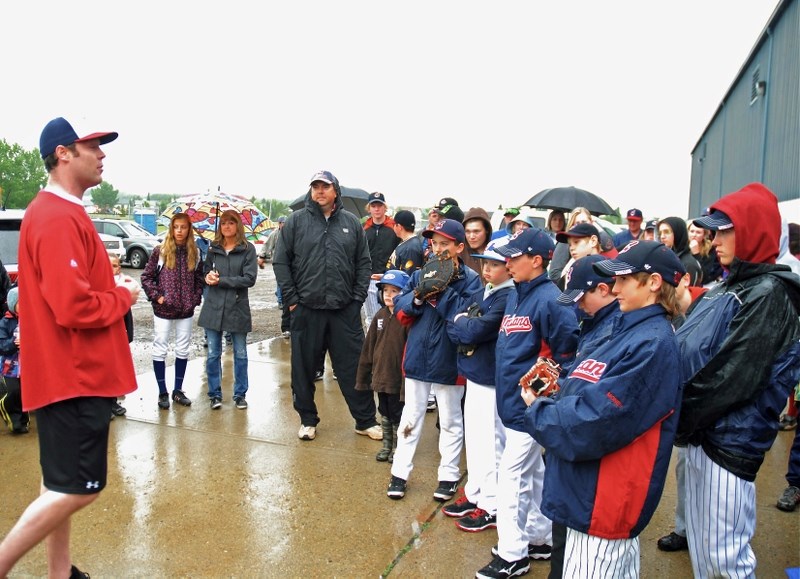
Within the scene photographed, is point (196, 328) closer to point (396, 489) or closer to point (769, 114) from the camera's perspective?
point (396, 489)

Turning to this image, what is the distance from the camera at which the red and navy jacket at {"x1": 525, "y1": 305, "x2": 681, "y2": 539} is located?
2.26 m

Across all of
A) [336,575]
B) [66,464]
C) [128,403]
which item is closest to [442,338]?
[336,575]

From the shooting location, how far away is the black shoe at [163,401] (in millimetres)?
5883

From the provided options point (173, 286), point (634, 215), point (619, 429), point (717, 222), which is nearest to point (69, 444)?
point (619, 429)

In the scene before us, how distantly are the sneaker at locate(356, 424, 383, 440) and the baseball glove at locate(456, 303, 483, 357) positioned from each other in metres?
1.73

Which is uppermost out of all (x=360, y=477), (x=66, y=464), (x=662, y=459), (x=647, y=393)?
(x=647, y=393)

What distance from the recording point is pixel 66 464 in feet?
8.82

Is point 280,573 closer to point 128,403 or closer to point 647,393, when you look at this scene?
point 647,393

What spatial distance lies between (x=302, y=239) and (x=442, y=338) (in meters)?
1.72

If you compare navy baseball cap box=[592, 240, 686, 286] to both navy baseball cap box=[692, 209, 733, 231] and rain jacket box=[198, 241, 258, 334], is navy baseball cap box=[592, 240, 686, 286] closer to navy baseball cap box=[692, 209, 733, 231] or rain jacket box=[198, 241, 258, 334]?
Answer: navy baseball cap box=[692, 209, 733, 231]

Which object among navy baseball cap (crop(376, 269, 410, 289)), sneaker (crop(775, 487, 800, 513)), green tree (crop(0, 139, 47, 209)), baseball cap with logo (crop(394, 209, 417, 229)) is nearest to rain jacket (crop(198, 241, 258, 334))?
baseball cap with logo (crop(394, 209, 417, 229))

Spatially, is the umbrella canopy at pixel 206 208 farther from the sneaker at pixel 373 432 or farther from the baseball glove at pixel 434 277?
the baseball glove at pixel 434 277

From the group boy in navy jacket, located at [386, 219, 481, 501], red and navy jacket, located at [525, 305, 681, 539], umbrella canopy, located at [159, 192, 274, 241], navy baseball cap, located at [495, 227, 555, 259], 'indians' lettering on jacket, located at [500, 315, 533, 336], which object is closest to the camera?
red and navy jacket, located at [525, 305, 681, 539]

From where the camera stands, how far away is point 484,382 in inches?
147
